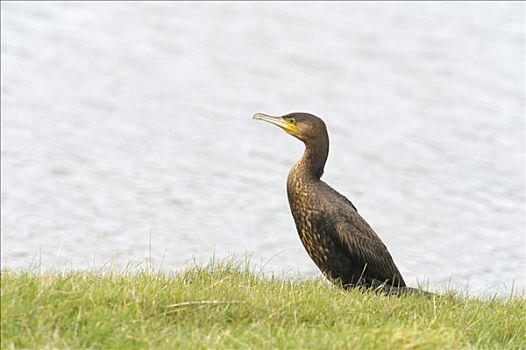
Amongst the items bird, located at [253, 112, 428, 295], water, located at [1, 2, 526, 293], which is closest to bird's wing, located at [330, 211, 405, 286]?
bird, located at [253, 112, 428, 295]

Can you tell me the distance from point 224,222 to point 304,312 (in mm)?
8942

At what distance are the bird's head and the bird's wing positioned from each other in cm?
61

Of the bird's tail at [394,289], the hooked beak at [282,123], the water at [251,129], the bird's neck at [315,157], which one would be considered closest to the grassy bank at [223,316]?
the bird's tail at [394,289]

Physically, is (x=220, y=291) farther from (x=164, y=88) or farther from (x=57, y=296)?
(x=164, y=88)

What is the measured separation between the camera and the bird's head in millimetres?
10047

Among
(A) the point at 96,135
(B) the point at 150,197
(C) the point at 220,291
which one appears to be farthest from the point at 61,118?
(C) the point at 220,291

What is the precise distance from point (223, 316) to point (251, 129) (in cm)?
1371

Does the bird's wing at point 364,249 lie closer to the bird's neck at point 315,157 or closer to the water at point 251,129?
the bird's neck at point 315,157

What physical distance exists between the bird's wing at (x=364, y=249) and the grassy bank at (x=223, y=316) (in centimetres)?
96

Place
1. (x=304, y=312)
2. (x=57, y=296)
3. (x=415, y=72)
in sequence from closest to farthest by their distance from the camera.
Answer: (x=57, y=296)
(x=304, y=312)
(x=415, y=72)

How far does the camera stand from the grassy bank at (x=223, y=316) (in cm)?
715

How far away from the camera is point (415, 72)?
80.8 feet

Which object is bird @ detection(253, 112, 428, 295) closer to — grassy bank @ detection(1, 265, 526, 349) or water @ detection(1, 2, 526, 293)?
grassy bank @ detection(1, 265, 526, 349)

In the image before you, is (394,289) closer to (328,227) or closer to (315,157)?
(328,227)
